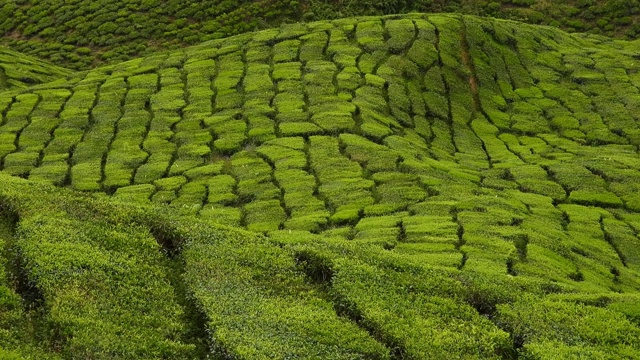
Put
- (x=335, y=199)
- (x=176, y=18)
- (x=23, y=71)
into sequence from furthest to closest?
(x=176, y=18) → (x=23, y=71) → (x=335, y=199)

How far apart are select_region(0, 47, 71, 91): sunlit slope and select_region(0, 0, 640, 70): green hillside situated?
5307mm

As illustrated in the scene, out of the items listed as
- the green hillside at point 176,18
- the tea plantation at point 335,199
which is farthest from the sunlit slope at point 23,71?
the green hillside at point 176,18

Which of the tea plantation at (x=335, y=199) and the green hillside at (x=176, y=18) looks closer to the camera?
the tea plantation at (x=335, y=199)

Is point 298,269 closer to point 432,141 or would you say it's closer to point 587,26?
point 432,141

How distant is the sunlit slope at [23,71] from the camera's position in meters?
41.2

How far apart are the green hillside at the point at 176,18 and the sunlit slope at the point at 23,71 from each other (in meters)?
5.31

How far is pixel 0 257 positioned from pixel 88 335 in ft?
11.7

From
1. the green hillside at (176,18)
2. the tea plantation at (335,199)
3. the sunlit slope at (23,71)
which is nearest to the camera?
the tea plantation at (335,199)

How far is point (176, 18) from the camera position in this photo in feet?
190

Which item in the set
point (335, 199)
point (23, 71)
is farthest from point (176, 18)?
point (335, 199)

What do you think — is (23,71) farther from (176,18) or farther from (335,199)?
(335,199)

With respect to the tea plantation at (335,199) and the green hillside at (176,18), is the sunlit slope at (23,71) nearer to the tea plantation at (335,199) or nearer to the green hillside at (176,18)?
the tea plantation at (335,199)

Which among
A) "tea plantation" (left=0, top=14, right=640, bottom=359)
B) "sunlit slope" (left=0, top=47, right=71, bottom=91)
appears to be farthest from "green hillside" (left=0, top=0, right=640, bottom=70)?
"tea plantation" (left=0, top=14, right=640, bottom=359)

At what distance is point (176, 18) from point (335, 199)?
127ft
